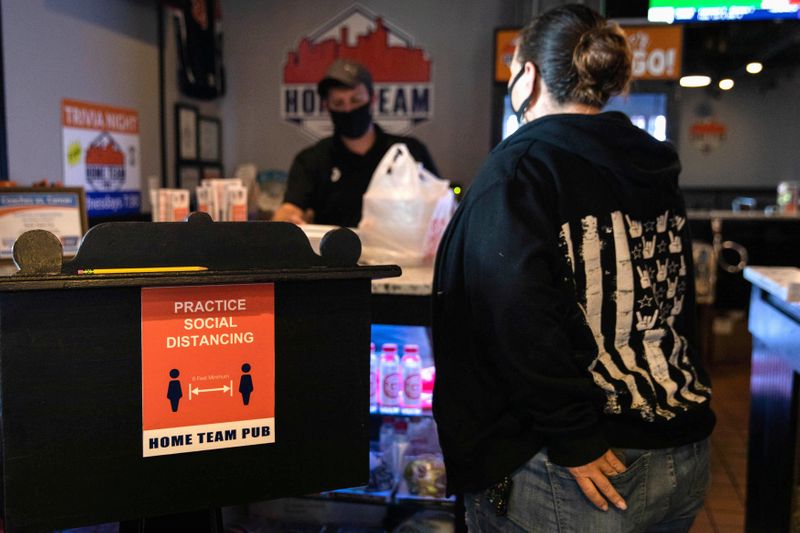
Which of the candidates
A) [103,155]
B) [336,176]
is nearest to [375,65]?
[103,155]

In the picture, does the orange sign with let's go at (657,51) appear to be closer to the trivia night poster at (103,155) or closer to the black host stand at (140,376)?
the trivia night poster at (103,155)

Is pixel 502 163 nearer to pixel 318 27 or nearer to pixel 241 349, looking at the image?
pixel 241 349

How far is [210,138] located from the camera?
555 cm

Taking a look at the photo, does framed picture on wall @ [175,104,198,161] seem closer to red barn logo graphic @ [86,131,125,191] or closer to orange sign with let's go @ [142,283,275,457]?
red barn logo graphic @ [86,131,125,191]

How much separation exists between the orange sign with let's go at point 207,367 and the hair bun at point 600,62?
66 centimetres

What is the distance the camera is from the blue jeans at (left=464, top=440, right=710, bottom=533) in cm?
113

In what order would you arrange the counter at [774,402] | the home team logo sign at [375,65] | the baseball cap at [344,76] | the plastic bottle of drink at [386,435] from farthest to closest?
the home team logo sign at [375,65] → the baseball cap at [344,76] → the plastic bottle of drink at [386,435] → the counter at [774,402]

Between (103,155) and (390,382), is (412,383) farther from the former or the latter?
(103,155)

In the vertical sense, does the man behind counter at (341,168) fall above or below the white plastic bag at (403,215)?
above

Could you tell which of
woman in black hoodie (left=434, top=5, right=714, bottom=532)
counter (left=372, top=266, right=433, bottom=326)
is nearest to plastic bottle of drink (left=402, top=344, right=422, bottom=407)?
counter (left=372, top=266, right=433, bottom=326)

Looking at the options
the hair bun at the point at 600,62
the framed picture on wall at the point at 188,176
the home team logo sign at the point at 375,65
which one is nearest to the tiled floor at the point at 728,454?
the hair bun at the point at 600,62

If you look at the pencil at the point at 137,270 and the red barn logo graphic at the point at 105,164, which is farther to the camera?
the red barn logo graphic at the point at 105,164

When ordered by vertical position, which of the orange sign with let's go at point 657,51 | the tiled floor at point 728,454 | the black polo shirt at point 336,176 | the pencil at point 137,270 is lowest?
the tiled floor at point 728,454

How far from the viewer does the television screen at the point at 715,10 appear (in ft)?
10.4
